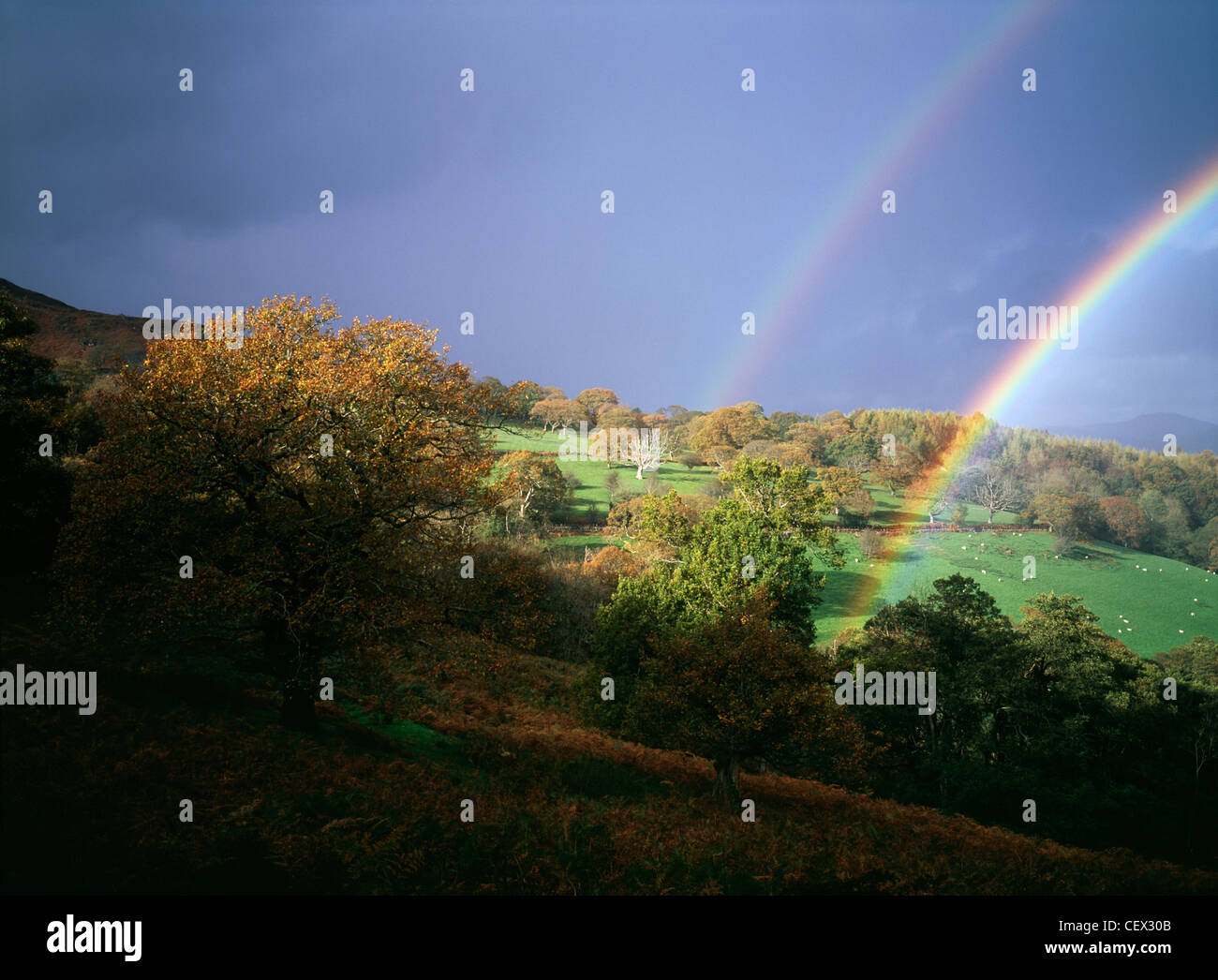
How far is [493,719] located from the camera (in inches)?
864

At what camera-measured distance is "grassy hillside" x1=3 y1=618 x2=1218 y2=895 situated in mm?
8414

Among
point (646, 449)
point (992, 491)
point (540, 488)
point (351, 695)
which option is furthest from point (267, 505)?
point (992, 491)

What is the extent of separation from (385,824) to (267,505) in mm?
6738

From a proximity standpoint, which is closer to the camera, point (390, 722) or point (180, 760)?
point (180, 760)

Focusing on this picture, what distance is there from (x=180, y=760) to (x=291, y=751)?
2207 millimetres

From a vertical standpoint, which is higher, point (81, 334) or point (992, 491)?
point (81, 334)

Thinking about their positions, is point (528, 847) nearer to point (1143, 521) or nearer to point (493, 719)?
point (493, 719)

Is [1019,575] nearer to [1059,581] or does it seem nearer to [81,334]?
[1059,581]

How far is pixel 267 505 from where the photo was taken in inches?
512

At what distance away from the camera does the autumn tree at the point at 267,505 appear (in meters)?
12.1

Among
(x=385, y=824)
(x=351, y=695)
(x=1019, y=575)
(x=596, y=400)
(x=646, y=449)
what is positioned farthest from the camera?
(x=596, y=400)

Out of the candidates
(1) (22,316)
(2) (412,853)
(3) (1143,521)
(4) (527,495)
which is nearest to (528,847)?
(2) (412,853)

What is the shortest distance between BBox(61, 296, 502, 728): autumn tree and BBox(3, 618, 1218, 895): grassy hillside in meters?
1.69
